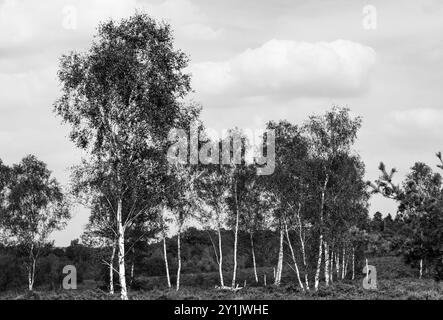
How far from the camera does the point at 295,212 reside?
42.8 metres

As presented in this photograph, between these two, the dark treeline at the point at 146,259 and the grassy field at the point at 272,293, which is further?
the dark treeline at the point at 146,259

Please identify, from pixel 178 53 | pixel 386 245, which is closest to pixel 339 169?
pixel 178 53

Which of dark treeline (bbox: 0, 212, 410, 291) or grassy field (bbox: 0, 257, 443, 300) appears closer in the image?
grassy field (bbox: 0, 257, 443, 300)

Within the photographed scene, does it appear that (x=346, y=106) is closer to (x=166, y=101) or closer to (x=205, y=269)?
(x=166, y=101)

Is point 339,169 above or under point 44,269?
above

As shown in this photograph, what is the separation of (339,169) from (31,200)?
28011mm

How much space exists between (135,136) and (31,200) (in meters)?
28.7

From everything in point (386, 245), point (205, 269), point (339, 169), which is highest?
point (339, 169)

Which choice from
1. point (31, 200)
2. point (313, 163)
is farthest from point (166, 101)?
point (31, 200)

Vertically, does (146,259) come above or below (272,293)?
above

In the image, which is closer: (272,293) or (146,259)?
(272,293)

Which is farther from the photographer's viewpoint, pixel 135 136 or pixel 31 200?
pixel 31 200
